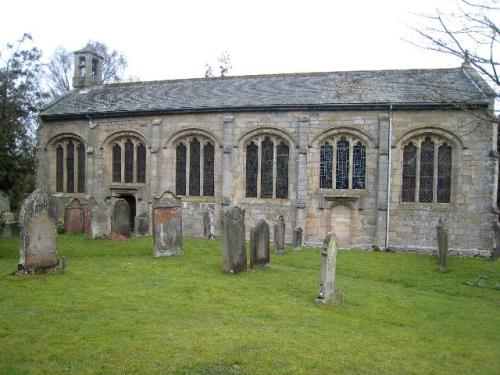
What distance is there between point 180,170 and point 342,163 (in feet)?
Answer: 26.1

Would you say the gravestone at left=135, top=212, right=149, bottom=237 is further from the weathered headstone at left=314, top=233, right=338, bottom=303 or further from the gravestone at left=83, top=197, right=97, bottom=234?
the weathered headstone at left=314, top=233, right=338, bottom=303

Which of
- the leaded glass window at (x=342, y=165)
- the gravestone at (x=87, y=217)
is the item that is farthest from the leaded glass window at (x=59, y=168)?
the leaded glass window at (x=342, y=165)

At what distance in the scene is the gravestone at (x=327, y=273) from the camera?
8820mm

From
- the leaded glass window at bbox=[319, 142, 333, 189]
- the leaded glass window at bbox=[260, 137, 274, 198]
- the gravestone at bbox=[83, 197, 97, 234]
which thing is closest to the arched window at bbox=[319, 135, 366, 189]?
the leaded glass window at bbox=[319, 142, 333, 189]

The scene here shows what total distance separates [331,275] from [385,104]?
11.1 m

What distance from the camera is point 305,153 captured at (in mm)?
19078

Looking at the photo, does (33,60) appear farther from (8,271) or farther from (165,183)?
(8,271)

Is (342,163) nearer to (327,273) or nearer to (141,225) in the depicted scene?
(141,225)

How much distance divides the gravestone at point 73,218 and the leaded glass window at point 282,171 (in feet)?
28.9

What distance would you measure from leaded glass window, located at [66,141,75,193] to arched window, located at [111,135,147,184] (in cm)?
258

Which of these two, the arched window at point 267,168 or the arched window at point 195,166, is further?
the arched window at point 195,166

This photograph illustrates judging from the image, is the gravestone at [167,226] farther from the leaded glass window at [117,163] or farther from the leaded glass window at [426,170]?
the leaded glass window at [426,170]

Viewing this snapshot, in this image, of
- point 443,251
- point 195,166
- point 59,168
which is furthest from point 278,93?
point 59,168

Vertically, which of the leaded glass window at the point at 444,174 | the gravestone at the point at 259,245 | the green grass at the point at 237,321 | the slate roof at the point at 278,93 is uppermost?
the slate roof at the point at 278,93
